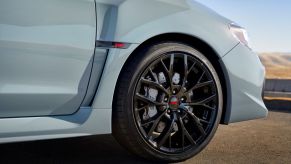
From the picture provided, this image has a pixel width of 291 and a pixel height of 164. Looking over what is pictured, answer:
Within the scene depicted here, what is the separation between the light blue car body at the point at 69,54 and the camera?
212 cm

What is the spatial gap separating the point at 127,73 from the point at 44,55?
0.53 m

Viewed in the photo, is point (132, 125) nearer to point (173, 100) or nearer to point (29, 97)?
point (173, 100)

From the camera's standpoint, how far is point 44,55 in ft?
7.14

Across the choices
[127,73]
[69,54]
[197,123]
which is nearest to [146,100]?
[127,73]

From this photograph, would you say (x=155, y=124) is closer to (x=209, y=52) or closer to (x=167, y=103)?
(x=167, y=103)

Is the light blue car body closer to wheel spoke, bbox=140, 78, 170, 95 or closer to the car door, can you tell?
the car door

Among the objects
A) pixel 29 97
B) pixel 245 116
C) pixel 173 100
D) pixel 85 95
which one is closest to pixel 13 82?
pixel 29 97

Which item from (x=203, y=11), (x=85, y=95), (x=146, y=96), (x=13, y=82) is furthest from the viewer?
(x=203, y=11)

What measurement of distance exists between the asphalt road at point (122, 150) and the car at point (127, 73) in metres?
0.24

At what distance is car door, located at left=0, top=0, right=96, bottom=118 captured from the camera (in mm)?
2100

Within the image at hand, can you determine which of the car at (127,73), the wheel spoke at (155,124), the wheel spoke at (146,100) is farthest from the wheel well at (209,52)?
the wheel spoke at (155,124)

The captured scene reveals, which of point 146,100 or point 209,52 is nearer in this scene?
point 146,100

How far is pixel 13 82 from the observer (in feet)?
6.96

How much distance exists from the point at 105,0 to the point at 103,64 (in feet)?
1.30
